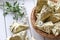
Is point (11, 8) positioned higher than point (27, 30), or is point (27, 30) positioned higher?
point (11, 8)

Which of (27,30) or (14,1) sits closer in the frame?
(27,30)

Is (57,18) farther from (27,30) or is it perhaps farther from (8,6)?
(8,6)

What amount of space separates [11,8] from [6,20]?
7cm

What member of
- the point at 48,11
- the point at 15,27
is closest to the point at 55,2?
the point at 48,11

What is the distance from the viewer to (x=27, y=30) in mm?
Answer: 1112

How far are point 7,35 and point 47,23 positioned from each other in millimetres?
221

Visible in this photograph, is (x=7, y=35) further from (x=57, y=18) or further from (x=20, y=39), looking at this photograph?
(x=57, y=18)

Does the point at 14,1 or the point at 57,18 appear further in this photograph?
the point at 14,1

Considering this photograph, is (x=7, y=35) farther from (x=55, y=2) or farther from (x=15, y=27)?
(x=55, y=2)

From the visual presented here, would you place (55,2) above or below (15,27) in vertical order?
above

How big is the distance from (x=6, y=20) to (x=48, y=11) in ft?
0.86

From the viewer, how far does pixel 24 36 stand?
1.03 m

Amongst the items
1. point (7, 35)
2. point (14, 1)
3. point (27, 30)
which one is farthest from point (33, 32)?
point (14, 1)

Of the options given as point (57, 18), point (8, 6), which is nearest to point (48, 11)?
point (57, 18)
